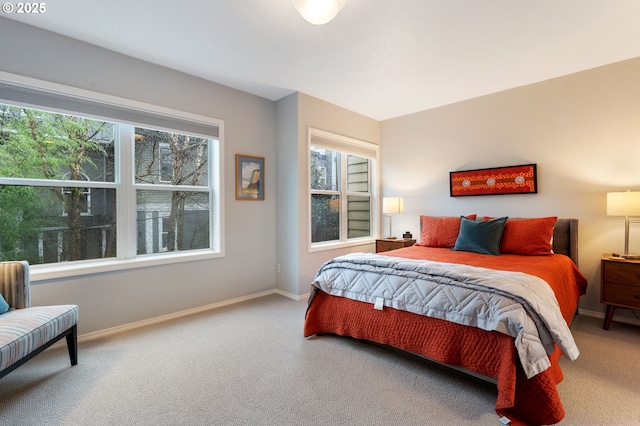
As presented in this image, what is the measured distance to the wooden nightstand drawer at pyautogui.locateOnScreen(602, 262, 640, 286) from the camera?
2.54m

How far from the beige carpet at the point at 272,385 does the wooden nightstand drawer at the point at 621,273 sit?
0.47m

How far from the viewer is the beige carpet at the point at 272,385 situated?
1.59m

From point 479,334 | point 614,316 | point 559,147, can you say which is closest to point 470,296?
point 479,334

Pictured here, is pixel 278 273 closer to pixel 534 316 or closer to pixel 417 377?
pixel 417 377

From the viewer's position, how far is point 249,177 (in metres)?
3.63

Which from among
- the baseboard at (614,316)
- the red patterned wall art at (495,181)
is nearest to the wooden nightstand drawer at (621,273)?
the baseboard at (614,316)

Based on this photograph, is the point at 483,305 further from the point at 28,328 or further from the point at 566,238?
the point at 28,328

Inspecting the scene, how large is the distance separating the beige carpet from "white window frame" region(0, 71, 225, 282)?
0.65 m

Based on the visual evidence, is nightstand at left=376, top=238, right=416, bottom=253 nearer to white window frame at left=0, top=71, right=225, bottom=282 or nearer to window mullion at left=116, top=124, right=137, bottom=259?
white window frame at left=0, top=71, right=225, bottom=282

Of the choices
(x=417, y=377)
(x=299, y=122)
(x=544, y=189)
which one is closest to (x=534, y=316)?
(x=417, y=377)

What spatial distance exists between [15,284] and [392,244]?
3657mm

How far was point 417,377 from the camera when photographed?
6.44 ft

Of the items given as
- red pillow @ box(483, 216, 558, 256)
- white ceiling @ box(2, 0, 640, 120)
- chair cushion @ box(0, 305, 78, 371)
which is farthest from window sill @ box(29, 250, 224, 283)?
red pillow @ box(483, 216, 558, 256)

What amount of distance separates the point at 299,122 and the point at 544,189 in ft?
9.44
